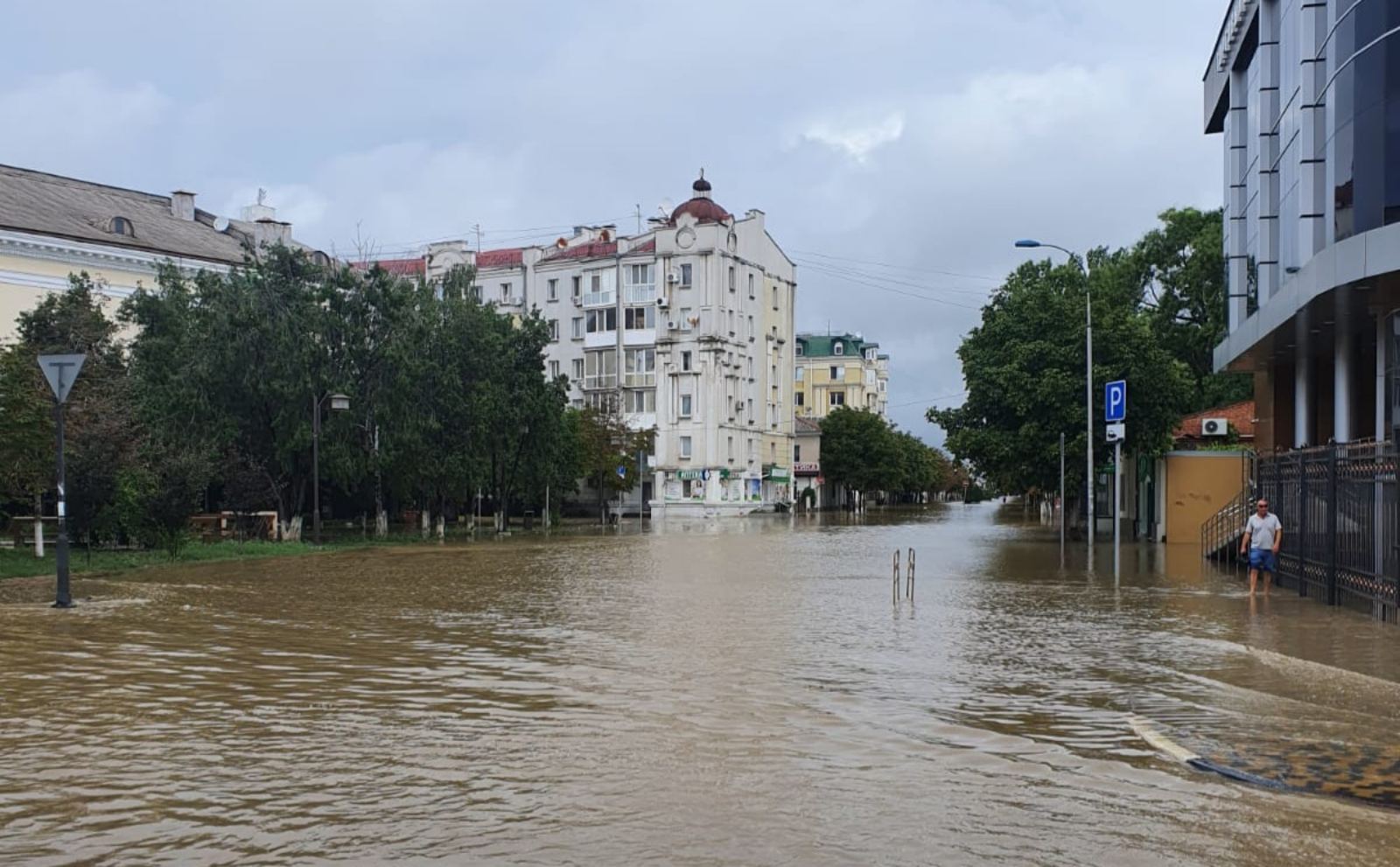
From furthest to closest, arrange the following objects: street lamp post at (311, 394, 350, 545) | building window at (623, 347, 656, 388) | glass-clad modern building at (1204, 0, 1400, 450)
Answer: building window at (623, 347, 656, 388)
street lamp post at (311, 394, 350, 545)
glass-clad modern building at (1204, 0, 1400, 450)

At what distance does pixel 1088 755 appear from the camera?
9.30 meters

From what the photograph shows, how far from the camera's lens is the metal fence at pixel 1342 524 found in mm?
18297

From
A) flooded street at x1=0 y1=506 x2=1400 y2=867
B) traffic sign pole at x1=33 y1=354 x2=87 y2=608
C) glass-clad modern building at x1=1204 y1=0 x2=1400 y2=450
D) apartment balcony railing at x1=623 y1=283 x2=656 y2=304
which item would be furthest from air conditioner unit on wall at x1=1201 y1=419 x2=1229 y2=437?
apartment balcony railing at x1=623 y1=283 x2=656 y2=304

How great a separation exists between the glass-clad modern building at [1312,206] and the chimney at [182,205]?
52.0m

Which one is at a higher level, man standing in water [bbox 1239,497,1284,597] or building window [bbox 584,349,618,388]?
building window [bbox 584,349,618,388]

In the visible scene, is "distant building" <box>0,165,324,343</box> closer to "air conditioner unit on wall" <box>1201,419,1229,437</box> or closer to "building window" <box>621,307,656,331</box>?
"building window" <box>621,307,656,331</box>

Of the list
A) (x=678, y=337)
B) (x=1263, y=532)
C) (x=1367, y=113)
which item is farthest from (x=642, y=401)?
Result: (x=1263, y=532)

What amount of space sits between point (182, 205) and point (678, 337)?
108 ft

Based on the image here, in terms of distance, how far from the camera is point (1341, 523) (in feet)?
68.1

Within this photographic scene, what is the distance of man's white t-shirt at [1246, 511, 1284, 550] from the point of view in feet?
74.9

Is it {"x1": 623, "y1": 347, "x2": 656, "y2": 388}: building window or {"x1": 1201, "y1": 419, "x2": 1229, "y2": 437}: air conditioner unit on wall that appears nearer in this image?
{"x1": 1201, "y1": 419, "x2": 1229, "y2": 437}: air conditioner unit on wall

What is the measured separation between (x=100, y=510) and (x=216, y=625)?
16.0 meters

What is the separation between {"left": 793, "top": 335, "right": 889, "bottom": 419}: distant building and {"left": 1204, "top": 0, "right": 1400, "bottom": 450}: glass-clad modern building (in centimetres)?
9712

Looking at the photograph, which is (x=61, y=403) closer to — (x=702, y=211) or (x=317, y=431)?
(x=317, y=431)
